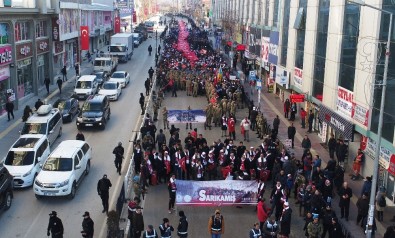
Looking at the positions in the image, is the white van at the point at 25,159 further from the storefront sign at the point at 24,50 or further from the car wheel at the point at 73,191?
the storefront sign at the point at 24,50

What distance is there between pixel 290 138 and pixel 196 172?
835 cm

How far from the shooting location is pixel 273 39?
140ft

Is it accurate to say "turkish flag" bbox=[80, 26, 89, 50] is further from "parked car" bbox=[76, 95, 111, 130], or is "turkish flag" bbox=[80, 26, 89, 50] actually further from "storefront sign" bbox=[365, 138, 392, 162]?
"storefront sign" bbox=[365, 138, 392, 162]

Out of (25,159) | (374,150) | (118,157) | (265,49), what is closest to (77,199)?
(25,159)

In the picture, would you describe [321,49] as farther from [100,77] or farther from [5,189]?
[100,77]

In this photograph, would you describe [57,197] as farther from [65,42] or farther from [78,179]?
[65,42]

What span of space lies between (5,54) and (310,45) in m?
20.1

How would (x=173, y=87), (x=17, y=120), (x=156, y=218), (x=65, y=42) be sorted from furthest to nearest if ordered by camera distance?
1. (x=65, y=42)
2. (x=173, y=87)
3. (x=17, y=120)
4. (x=156, y=218)

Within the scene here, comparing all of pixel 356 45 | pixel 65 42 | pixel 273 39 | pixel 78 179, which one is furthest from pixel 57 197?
pixel 65 42

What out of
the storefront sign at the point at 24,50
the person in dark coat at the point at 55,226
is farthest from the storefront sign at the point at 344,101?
the storefront sign at the point at 24,50

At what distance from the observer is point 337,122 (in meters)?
24.8

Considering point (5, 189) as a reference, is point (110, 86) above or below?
above

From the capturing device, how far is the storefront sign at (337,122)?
2314cm

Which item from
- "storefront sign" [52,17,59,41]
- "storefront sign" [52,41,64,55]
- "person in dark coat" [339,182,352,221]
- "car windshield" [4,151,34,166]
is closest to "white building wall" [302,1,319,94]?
"person in dark coat" [339,182,352,221]
